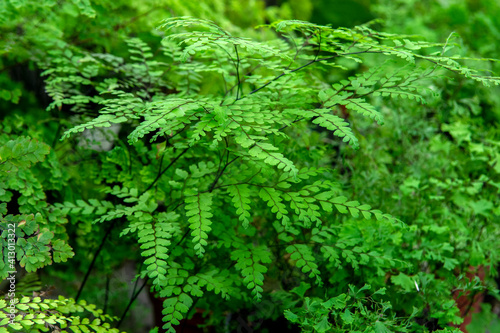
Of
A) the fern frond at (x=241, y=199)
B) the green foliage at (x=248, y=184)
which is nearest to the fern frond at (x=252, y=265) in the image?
the green foliage at (x=248, y=184)

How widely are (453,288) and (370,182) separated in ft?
2.02

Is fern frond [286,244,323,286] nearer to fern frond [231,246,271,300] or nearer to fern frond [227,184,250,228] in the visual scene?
fern frond [231,246,271,300]

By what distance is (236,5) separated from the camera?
3947mm

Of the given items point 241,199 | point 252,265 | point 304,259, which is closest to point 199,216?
point 241,199

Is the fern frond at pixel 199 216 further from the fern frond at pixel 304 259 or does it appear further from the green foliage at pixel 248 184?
the fern frond at pixel 304 259

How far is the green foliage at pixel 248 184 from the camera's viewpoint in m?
1.43

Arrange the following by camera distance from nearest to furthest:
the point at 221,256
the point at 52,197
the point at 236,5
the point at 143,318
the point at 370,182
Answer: the point at 221,256
the point at 52,197
the point at 370,182
the point at 143,318
the point at 236,5

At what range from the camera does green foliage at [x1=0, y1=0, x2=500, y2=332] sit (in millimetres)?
1426

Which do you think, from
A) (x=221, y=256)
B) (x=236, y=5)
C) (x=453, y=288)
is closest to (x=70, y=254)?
(x=221, y=256)

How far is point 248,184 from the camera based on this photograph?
5.01 ft

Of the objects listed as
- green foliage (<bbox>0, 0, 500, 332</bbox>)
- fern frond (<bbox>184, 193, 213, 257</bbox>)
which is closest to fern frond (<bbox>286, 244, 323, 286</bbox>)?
green foliage (<bbox>0, 0, 500, 332</bbox>)

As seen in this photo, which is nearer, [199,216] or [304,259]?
[199,216]

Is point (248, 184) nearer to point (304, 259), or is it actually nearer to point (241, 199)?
point (241, 199)

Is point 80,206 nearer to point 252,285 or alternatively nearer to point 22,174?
point 22,174
